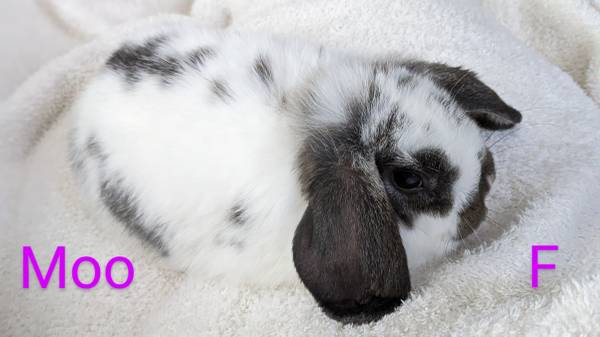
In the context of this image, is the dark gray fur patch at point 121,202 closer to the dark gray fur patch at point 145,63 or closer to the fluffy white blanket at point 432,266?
the fluffy white blanket at point 432,266

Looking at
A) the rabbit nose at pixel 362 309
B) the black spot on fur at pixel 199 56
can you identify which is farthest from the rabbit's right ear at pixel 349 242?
the black spot on fur at pixel 199 56

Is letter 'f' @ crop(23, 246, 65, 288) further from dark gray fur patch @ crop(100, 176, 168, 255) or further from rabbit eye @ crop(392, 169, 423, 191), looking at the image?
rabbit eye @ crop(392, 169, 423, 191)

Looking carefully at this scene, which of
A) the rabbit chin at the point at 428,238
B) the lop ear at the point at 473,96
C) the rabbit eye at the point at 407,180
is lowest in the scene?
the rabbit chin at the point at 428,238

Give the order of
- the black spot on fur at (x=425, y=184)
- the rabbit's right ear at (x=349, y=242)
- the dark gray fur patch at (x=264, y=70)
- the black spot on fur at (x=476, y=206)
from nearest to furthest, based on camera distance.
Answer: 1. the rabbit's right ear at (x=349, y=242)
2. the black spot on fur at (x=425, y=184)
3. the black spot on fur at (x=476, y=206)
4. the dark gray fur patch at (x=264, y=70)

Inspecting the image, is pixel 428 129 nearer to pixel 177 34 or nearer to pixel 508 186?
pixel 508 186

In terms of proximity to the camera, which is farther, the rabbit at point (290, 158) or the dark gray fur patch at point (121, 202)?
the dark gray fur patch at point (121, 202)

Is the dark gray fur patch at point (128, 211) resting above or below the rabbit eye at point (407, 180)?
below

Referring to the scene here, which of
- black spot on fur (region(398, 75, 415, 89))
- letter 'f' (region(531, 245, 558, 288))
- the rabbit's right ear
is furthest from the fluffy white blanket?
black spot on fur (region(398, 75, 415, 89))

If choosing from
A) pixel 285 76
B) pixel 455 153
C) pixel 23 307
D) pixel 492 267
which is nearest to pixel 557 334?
pixel 492 267
